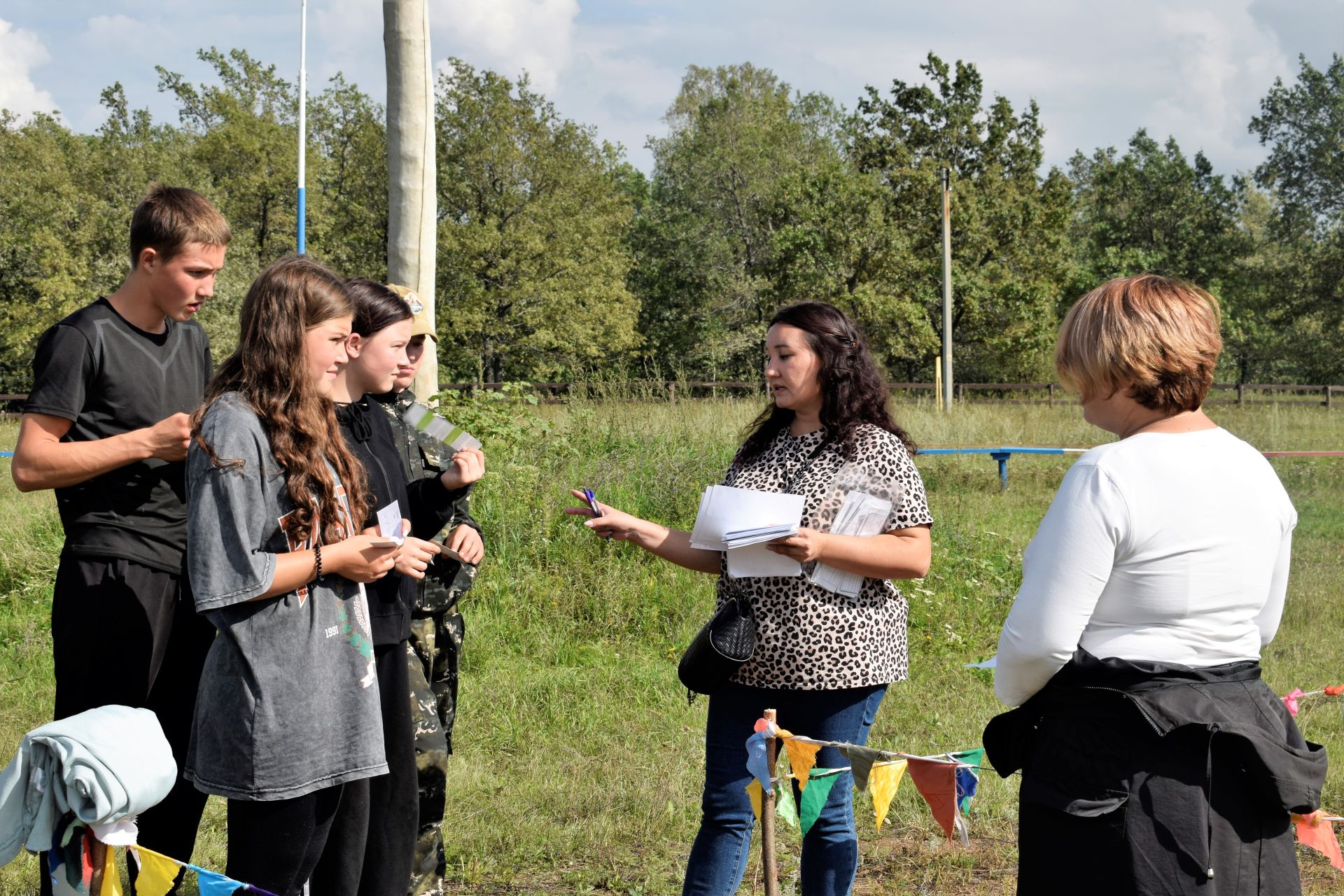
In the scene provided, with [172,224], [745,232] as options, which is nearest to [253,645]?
[172,224]

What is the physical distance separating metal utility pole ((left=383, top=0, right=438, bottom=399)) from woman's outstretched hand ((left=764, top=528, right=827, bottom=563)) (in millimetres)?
3745

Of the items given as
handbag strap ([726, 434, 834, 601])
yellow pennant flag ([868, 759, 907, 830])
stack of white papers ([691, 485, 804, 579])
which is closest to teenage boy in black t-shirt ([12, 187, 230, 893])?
stack of white papers ([691, 485, 804, 579])

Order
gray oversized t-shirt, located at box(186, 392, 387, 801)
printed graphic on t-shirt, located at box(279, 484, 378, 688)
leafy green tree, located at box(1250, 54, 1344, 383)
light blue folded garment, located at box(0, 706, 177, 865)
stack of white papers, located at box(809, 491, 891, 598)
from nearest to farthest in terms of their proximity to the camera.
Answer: light blue folded garment, located at box(0, 706, 177, 865) < gray oversized t-shirt, located at box(186, 392, 387, 801) < printed graphic on t-shirt, located at box(279, 484, 378, 688) < stack of white papers, located at box(809, 491, 891, 598) < leafy green tree, located at box(1250, 54, 1344, 383)

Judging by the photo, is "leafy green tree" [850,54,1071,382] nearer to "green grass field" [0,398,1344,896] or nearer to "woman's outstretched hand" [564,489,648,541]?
"green grass field" [0,398,1344,896]

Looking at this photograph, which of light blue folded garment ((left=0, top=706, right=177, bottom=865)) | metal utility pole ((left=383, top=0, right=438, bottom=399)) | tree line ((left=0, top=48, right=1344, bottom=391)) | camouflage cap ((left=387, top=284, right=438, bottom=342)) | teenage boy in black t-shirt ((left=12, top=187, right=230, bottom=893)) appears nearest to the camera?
light blue folded garment ((left=0, top=706, right=177, bottom=865))

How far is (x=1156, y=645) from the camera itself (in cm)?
202

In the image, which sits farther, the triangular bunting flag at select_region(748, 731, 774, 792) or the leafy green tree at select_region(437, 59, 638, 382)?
the leafy green tree at select_region(437, 59, 638, 382)

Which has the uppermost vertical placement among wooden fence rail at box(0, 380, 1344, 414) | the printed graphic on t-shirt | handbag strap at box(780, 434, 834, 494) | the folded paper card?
wooden fence rail at box(0, 380, 1344, 414)

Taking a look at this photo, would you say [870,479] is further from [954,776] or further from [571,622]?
[571,622]

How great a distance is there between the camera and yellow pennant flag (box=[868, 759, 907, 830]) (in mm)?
2689

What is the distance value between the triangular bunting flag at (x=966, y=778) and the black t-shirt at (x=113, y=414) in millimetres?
2120

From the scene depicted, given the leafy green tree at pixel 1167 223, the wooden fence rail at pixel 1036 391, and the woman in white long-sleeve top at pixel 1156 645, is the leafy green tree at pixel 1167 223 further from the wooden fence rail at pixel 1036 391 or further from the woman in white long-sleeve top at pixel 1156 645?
the woman in white long-sleeve top at pixel 1156 645

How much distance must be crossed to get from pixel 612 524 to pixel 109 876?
4.99ft

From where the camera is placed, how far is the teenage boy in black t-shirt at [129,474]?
2.80 metres
